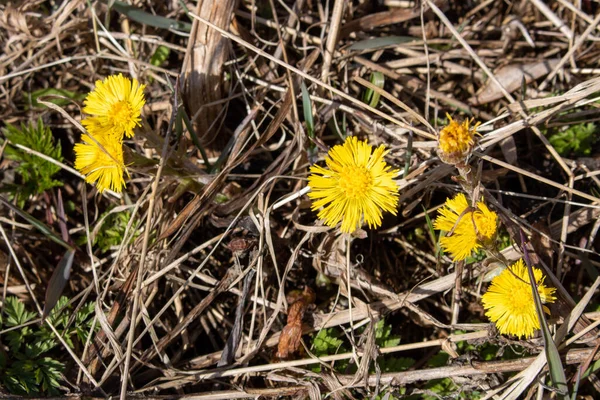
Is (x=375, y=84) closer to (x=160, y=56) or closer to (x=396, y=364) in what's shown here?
(x=160, y=56)

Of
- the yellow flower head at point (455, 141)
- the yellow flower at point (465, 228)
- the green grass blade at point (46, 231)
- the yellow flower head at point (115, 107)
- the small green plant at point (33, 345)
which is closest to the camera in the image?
the yellow flower head at point (455, 141)

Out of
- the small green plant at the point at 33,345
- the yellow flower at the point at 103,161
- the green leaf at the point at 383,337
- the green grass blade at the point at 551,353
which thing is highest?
the yellow flower at the point at 103,161

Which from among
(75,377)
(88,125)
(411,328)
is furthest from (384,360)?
(88,125)

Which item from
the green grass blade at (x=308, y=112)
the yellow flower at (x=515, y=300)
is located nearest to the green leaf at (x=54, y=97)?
the green grass blade at (x=308, y=112)

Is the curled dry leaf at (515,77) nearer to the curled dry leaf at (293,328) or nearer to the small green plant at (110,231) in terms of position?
the curled dry leaf at (293,328)

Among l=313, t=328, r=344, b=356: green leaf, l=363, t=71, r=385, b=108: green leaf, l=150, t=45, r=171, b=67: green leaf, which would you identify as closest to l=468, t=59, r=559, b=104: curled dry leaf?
l=363, t=71, r=385, b=108: green leaf

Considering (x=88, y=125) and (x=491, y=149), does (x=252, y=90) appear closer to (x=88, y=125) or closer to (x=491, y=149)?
(x=88, y=125)
